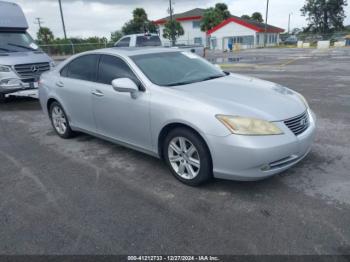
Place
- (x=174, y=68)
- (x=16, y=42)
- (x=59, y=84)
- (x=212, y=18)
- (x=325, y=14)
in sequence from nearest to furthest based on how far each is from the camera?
1. (x=174, y=68)
2. (x=59, y=84)
3. (x=16, y=42)
4. (x=212, y=18)
5. (x=325, y=14)

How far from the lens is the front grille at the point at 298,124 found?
3.22 metres

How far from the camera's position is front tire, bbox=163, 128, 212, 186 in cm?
325

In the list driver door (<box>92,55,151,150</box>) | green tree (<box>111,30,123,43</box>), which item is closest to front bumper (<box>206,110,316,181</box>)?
driver door (<box>92,55,151,150</box>)

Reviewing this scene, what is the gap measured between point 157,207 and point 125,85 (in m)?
1.48

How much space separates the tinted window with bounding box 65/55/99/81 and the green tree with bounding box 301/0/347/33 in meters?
85.5

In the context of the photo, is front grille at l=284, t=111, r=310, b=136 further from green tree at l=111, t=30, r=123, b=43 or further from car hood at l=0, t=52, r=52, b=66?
green tree at l=111, t=30, r=123, b=43

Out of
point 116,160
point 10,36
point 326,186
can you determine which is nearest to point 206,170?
point 326,186

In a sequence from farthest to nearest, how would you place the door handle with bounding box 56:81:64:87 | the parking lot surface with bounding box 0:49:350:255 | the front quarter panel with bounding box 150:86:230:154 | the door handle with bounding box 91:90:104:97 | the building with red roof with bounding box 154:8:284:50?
the building with red roof with bounding box 154:8:284:50
the door handle with bounding box 56:81:64:87
the door handle with bounding box 91:90:104:97
the front quarter panel with bounding box 150:86:230:154
the parking lot surface with bounding box 0:49:350:255

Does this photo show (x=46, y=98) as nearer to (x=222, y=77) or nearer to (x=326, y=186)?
(x=222, y=77)

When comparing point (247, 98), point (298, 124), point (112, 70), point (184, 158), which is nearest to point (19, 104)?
point (112, 70)

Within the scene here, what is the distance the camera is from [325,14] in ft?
253

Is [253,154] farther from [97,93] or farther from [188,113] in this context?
[97,93]

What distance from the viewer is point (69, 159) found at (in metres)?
4.53

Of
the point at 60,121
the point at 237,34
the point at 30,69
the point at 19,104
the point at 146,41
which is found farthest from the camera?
the point at 237,34
